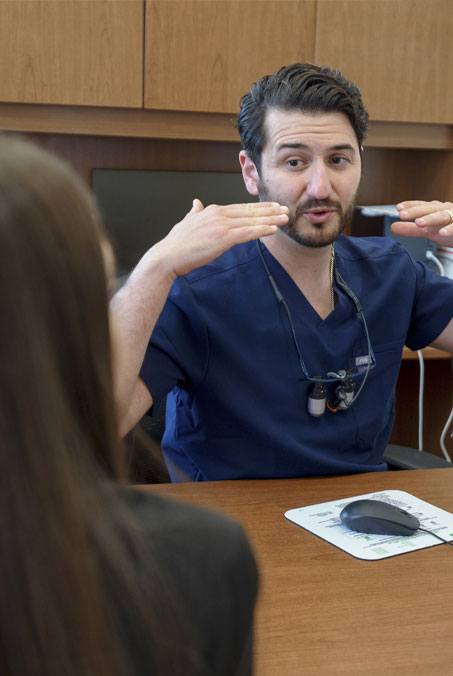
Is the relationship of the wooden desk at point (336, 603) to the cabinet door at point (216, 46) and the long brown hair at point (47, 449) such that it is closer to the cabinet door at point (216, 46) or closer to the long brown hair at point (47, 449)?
the long brown hair at point (47, 449)

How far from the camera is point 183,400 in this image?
1.76 metres

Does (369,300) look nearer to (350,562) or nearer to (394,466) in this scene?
(394,466)

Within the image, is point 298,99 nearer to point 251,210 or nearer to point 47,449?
point 251,210

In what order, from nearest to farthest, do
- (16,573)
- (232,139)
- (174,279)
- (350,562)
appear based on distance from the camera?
(16,573)
(350,562)
(174,279)
(232,139)

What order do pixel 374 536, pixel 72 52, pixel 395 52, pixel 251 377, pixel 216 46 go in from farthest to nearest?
pixel 395 52
pixel 216 46
pixel 72 52
pixel 251 377
pixel 374 536

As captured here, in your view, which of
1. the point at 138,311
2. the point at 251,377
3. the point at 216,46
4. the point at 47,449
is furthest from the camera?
the point at 216,46

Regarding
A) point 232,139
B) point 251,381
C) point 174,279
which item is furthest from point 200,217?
point 232,139

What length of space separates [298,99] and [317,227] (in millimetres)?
258

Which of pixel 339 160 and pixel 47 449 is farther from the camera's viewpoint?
pixel 339 160

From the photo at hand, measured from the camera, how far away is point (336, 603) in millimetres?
1158

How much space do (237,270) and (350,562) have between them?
26.2 inches

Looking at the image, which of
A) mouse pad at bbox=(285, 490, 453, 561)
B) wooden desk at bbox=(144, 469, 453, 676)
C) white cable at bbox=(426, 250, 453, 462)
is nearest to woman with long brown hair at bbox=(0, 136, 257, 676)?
wooden desk at bbox=(144, 469, 453, 676)

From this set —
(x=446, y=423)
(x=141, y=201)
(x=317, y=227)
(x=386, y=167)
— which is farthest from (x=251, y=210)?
(x=446, y=423)

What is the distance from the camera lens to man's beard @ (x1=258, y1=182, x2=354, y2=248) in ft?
5.82
